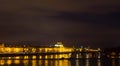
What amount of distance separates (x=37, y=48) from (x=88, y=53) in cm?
2101

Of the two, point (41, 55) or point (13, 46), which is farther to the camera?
point (13, 46)

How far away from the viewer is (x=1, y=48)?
157 metres

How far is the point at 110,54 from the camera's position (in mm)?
157750

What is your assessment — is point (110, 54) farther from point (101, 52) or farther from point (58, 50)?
point (58, 50)

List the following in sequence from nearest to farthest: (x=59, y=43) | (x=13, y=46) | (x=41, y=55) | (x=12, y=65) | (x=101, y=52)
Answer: (x=12, y=65) → (x=41, y=55) → (x=101, y=52) → (x=13, y=46) → (x=59, y=43)

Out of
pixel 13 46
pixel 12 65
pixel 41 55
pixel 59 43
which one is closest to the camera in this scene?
pixel 12 65

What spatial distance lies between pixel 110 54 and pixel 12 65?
77.8 m

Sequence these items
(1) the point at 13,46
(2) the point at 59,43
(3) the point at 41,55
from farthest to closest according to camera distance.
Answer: (2) the point at 59,43 < (1) the point at 13,46 < (3) the point at 41,55

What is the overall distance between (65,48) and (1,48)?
31800mm

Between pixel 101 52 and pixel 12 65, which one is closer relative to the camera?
pixel 12 65

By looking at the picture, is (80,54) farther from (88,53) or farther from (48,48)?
(48,48)

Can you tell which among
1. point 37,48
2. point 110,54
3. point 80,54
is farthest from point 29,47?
point 110,54

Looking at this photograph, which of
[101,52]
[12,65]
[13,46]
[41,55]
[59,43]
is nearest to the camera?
[12,65]

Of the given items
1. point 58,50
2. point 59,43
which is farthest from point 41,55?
point 59,43
